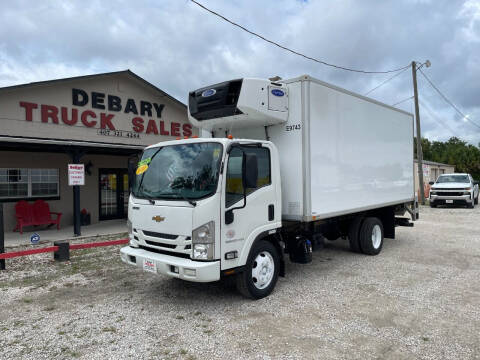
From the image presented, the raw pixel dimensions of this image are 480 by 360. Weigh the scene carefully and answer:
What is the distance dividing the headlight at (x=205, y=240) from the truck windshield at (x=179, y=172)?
0.40 meters

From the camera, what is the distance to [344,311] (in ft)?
15.0

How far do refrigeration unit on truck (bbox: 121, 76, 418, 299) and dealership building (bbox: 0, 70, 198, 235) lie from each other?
6.14 meters

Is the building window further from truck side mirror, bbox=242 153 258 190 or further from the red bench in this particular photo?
truck side mirror, bbox=242 153 258 190

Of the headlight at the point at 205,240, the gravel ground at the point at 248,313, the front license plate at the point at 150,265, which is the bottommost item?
the gravel ground at the point at 248,313

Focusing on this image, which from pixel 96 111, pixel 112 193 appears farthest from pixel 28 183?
pixel 96 111

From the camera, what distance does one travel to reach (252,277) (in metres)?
4.84

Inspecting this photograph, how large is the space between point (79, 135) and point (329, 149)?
32.4 ft

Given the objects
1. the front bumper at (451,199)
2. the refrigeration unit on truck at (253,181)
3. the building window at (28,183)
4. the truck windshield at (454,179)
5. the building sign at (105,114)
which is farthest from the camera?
the truck windshield at (454,179)

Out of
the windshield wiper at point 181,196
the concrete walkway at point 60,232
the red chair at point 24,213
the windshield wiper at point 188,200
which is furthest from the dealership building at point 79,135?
the windshield wiper at point 188,200

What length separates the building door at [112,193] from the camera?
13.4 m

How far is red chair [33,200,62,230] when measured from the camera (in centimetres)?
1123

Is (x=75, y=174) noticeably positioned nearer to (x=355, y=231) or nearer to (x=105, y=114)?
(x=105, y=114)

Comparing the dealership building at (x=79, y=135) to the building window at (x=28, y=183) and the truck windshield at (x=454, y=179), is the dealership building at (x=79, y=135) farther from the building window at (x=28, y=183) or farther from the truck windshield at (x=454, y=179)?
the truck windshield at (x=454, y=179)

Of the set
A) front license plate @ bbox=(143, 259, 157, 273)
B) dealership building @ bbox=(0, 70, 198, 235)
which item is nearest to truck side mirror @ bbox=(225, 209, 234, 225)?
front license plate @ bbox=(143, 259, 157, 273)
